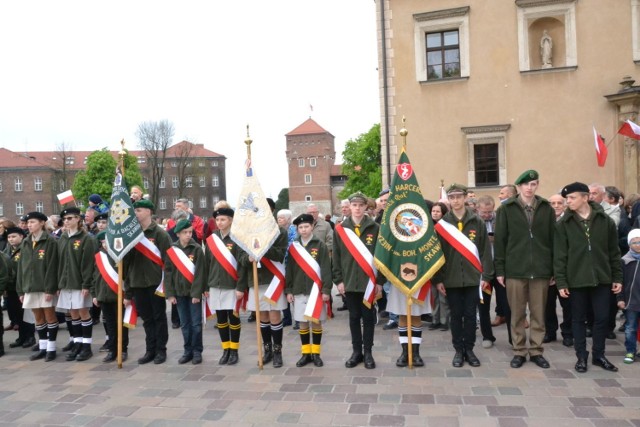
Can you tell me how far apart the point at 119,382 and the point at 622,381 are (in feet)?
19.0

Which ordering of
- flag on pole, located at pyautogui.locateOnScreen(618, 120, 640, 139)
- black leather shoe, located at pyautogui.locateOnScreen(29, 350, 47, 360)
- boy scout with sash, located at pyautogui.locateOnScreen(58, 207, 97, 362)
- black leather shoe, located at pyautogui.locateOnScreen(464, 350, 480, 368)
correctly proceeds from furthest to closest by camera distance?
flag on pole, located at pyautogui.locateOnScreen(618, 120, 640, 139) → black leather shoe, located at pyautogui.locateOnScreen(29, 350, 47, 360) → boy scout with sash, located at pyautogui.locateOnScreen(58, 207, 97, 362) → black leather shoe, located at pyautogui.locateOnScreen(464, 350, 480, 368)

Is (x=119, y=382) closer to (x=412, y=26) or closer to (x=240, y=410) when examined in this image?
(x=240, y=410)

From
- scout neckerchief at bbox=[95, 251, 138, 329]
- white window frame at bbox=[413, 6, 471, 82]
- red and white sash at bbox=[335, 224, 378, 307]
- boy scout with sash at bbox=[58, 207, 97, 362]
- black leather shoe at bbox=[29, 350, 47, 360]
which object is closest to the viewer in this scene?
red and white sash at bbox=[335, 224, 378, 307]

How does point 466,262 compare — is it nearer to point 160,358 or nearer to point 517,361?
point 517,361

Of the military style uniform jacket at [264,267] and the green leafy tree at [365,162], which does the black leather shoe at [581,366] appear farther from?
the green leafy tree at [365,162]

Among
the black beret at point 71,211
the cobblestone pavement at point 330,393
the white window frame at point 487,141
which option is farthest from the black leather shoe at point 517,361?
the white window frame at point 487,141

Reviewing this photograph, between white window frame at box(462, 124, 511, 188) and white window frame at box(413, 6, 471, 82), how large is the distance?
6.87 ft

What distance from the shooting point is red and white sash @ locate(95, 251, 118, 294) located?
7105 millimetres

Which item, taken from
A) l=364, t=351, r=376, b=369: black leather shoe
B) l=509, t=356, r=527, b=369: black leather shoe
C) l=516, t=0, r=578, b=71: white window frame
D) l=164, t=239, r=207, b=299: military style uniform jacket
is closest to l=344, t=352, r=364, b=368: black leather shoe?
l=364, t=351, r=376, b=369: black leather shoe

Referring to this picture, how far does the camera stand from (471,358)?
6191 millimetres

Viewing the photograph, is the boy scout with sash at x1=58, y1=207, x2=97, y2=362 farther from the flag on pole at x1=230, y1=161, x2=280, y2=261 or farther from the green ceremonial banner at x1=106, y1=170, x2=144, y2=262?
the flag on pole at x1=230, y1=161, x2=280, y2=261

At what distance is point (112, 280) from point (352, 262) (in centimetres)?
348

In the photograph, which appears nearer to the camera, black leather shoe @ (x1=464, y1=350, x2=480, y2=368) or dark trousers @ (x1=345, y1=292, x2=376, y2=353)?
black leather shoe @ (x1=464, y1=350, x2=480, y2=368)

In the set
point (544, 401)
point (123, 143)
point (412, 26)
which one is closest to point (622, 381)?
point (544, 401)
